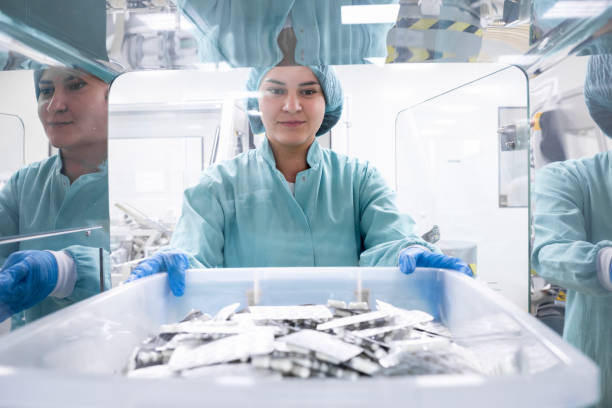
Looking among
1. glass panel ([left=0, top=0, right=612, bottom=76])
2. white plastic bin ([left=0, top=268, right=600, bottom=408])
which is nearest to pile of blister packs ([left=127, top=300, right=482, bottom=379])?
white plastic bin ([left=0, top=268, right=600, bottom=408])

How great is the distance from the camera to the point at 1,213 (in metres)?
0.57

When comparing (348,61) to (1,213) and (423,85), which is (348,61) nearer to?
(1,213)

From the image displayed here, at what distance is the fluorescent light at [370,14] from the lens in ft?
2.23

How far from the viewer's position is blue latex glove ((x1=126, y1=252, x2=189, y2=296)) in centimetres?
81

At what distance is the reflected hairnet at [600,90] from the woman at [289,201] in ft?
1.65

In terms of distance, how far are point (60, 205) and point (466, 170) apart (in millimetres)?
1412

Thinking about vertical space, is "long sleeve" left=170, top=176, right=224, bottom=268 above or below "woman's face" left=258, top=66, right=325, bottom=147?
below

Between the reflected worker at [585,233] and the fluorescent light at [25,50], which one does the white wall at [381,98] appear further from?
the fluorescent light at [25,50]

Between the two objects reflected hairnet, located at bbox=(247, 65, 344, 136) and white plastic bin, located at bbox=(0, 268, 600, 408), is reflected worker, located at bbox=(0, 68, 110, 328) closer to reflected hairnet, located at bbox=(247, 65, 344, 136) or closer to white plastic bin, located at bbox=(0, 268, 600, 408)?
white plastic bin, located at bbox=(0, 268, 600, 408)

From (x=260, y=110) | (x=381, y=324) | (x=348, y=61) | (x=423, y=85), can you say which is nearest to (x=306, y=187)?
(x=260, y=110)

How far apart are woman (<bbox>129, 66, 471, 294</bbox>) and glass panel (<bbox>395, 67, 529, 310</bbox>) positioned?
0.31 meters

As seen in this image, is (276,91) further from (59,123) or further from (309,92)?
(59,123)

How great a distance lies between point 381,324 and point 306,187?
21.0 inches

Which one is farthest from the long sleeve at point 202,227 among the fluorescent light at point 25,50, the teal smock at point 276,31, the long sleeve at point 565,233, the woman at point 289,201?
the long sleeve at point 565,233
